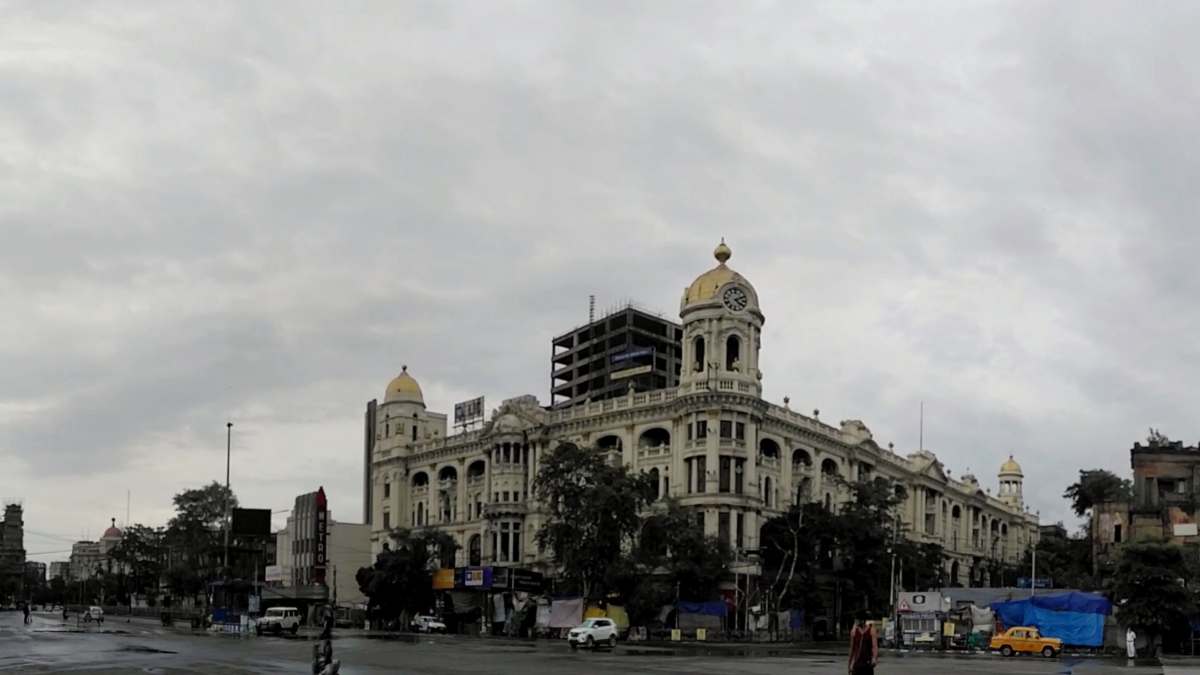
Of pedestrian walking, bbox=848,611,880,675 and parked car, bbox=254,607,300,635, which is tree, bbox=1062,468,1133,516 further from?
pedestrian walking, bbox=848,611,880,675

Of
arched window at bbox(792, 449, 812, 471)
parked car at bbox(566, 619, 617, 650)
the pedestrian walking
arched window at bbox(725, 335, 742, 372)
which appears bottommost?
parked car at bbox(566, 619, 617, 650)

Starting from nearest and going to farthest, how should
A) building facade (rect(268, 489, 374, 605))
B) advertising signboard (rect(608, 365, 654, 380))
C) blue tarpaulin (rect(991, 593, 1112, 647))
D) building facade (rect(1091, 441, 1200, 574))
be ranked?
blue tarpaulin (rect(991, 593, 1112, 647)) → building facade (rect(1091, 441, 1200, 574)) → advertising signboard (rect(608, 365, 654, 380)) → building facade (rect(268, 489, 374, 605))

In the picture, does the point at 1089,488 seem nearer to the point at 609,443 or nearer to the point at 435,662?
the point at 609,443

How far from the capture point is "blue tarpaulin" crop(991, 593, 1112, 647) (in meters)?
61.3

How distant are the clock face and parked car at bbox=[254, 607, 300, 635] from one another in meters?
38.9

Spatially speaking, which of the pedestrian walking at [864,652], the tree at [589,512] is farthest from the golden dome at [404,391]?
the pedestrian walking at [864,652]

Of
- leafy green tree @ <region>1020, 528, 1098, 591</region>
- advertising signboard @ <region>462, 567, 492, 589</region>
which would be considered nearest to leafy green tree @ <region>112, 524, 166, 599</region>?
advertising signboard @ <region>462, 567, 492, 589</region>

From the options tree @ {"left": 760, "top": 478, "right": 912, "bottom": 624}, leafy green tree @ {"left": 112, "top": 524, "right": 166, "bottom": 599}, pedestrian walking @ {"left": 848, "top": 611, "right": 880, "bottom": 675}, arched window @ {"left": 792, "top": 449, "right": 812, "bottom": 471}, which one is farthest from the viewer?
leafy green tree @ {"left": 112, "top": 524, "right": 166, "bottom": 599}

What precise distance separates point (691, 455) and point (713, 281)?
45.3 feet

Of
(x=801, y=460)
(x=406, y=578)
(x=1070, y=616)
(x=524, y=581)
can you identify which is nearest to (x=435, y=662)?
(x=1070, y=616)

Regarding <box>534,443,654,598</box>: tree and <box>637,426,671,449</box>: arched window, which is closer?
<box>534,443,654,598</box>: tree

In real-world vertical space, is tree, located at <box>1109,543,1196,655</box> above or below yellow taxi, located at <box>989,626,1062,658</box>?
above

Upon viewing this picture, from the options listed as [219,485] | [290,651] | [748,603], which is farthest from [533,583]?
[219,485]

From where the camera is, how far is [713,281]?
95.9 m
